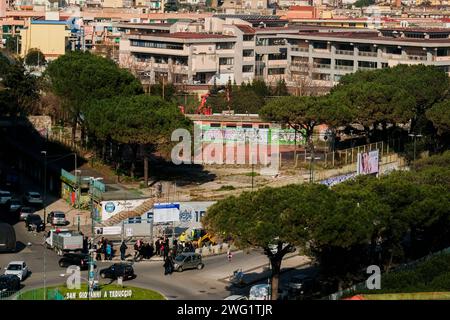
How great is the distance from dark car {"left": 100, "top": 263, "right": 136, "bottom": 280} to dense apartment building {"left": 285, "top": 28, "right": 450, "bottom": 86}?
172ft

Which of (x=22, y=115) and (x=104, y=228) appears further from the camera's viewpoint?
(x=22, y=115)

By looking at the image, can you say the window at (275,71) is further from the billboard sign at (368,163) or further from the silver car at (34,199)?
the silver car at (34,199)

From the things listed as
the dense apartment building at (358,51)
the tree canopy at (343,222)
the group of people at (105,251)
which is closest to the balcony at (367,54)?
the dense apartment building at (358,51)

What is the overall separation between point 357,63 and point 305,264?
52.9 meters

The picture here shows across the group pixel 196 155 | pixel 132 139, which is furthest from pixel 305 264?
pixel 196 155

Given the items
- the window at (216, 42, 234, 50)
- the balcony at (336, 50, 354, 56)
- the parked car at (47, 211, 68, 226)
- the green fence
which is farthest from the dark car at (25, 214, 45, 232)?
the balcony at (336, 50, 354, 56)

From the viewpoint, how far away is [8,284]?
112 ft

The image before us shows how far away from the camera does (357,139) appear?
61.2 meters

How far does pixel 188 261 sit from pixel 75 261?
3.40m

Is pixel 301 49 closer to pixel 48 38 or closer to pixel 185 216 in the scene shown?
pixel 48 38

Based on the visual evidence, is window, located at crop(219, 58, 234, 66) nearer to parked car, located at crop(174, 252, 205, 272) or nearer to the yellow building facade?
the yellow building facade

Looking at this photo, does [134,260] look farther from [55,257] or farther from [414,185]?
[414,185]
